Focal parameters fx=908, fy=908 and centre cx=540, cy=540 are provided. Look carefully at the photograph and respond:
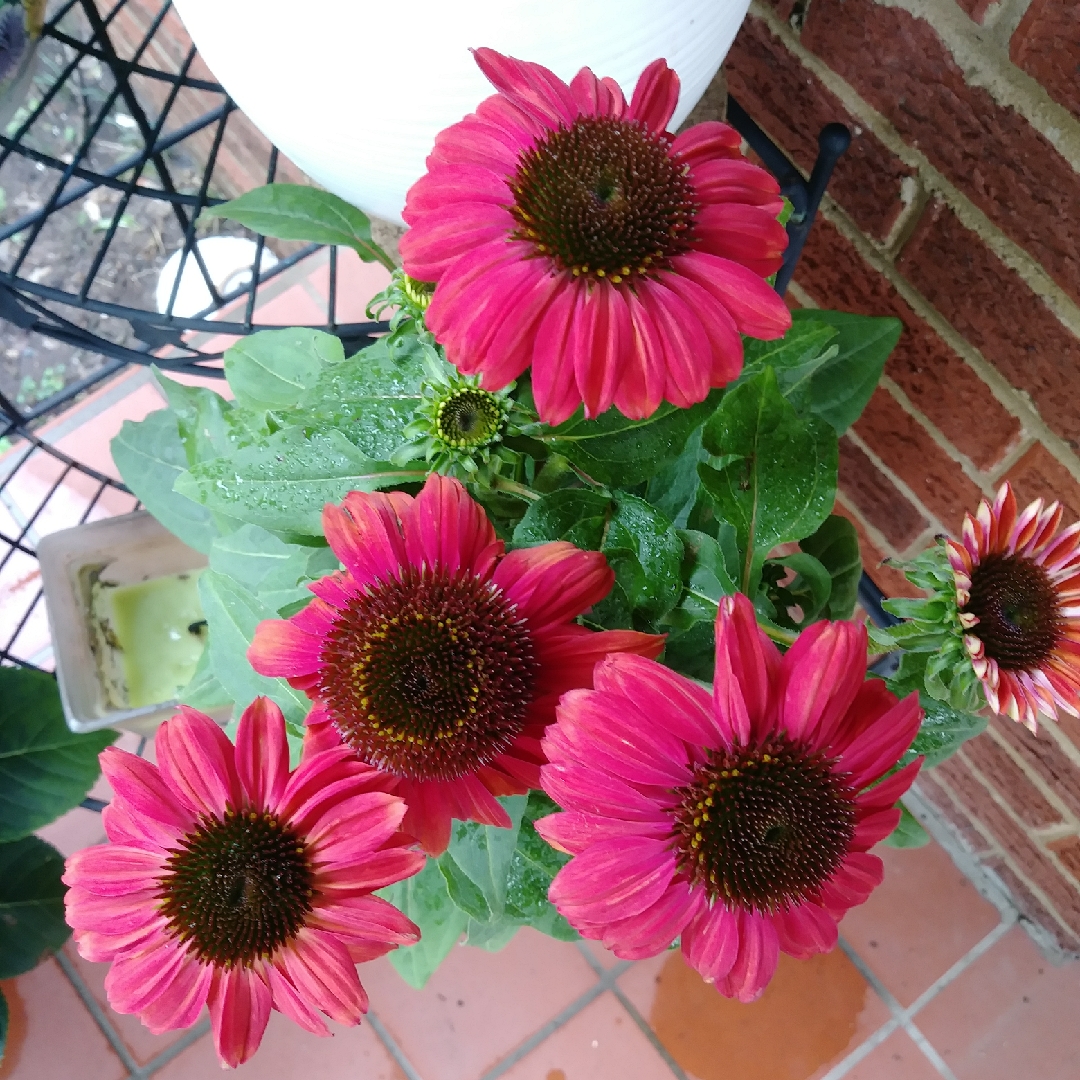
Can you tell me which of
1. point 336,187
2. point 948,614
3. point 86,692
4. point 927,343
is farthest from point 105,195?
point 948,614

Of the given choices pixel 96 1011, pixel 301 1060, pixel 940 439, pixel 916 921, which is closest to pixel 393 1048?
pixel 301 1060

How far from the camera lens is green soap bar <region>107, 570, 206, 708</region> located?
822 millimetres

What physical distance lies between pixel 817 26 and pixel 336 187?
0.32 metres

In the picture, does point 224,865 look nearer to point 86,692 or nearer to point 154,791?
point 154,791

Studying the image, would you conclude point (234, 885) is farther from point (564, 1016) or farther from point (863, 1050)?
point (863, 1050)

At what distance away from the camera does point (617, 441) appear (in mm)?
385

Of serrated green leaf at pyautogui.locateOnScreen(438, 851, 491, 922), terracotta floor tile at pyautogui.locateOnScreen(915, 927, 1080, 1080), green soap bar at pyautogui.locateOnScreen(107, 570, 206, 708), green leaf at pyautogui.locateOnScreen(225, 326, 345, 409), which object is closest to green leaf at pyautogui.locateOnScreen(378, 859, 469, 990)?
serrated green leaf at pyautogui.locateOnScreen(438, 851, 491, 922)

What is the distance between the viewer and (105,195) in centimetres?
132

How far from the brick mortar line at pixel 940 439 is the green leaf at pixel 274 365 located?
0.39 m

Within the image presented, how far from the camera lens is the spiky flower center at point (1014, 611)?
0.34 metres

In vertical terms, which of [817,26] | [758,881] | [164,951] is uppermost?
[817,26]

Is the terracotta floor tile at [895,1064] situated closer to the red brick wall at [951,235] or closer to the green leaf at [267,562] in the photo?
the red brick wall at [951,235]

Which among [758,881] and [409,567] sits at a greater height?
[409,567]

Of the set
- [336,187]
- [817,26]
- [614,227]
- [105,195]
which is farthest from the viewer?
[105,195]
